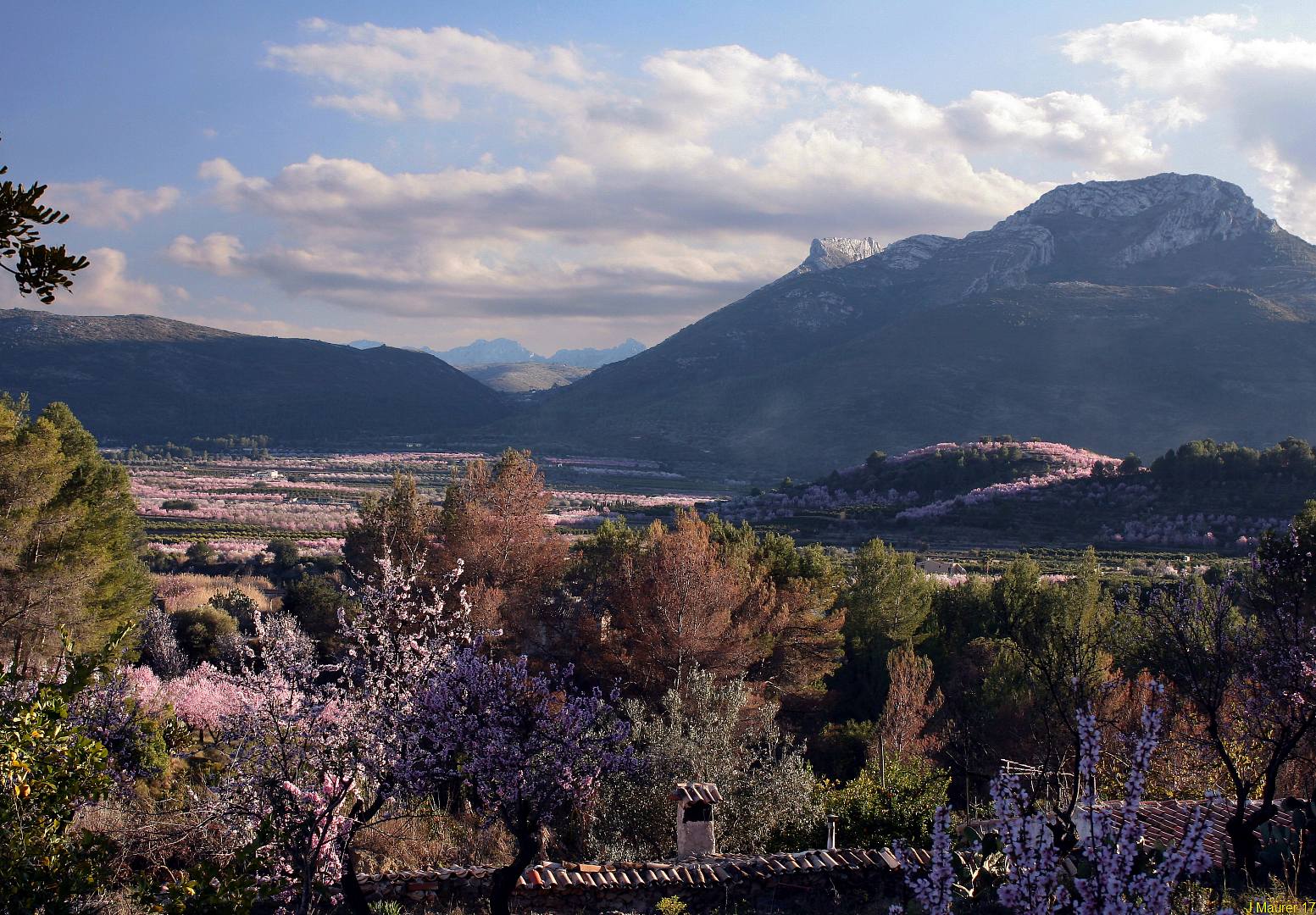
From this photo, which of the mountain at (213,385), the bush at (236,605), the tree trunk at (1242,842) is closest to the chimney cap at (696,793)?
the tree trunk at (1242,842)

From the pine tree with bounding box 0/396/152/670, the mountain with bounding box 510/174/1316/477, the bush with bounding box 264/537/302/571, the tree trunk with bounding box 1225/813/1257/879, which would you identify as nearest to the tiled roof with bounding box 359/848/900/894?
the tree trunk with bounding box 1225/813/1257/879

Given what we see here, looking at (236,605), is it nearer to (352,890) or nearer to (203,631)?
(203,631)

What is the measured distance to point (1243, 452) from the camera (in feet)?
197

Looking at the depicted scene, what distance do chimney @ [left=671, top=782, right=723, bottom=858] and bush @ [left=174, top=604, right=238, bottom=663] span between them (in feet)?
61.4

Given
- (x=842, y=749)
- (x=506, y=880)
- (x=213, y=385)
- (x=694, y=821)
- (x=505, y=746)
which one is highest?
(x=213, y=385)

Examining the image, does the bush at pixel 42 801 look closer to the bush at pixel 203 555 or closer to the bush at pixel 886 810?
the bush at pixel 886 810

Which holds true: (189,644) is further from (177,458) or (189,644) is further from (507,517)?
(177,458)

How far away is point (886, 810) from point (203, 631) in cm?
2228

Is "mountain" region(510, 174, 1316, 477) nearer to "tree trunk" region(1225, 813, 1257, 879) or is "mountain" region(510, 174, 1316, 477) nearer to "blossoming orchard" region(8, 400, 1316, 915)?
"blossoming orchard" region(8, 400, 1316, 915)

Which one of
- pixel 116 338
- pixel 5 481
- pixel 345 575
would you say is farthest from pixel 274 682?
pixel 116 338

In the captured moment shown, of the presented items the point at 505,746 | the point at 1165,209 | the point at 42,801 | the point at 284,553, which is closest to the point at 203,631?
the point at 284,553

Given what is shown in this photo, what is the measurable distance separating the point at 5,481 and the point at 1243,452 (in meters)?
65.5

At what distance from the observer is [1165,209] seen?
175m

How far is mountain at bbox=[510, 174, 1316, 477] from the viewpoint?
11250 cm
